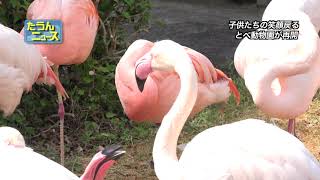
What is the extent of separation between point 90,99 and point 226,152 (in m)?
2.30

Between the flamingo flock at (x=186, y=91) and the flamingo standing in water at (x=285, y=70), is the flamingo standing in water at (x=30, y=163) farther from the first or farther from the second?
the flamingo standing in water at (x=285, y=70)

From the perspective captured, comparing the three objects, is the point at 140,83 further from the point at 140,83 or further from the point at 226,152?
the point at 226,152

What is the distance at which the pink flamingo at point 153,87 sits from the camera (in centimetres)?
385

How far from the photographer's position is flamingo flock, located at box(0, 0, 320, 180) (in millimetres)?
2672

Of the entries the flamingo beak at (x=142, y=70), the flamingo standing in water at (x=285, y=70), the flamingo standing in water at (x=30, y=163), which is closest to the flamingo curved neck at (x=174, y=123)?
the flamingo standing in water at (x=30, y=163)

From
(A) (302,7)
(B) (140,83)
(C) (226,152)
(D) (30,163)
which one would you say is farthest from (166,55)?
(A) (302,7)

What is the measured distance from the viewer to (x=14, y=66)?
3.76 meters

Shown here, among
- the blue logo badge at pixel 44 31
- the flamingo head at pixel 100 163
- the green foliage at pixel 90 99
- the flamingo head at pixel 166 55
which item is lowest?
the green foliage at pixel 90 99

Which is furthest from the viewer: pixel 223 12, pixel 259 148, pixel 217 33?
pixel 223 12

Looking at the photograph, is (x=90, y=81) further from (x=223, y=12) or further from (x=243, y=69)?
(x=223, y=12)

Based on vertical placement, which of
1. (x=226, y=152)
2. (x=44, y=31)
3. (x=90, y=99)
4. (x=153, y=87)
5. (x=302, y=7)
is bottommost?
(x=90, y=99)

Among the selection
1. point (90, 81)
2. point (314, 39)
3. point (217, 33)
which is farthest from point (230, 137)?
point (217, 33)

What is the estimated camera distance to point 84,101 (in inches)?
192

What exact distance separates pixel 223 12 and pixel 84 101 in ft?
13.5
